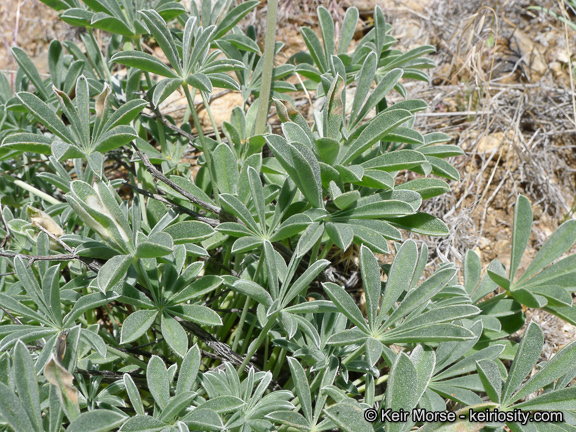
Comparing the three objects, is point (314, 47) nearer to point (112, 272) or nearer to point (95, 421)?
point (112, 272)

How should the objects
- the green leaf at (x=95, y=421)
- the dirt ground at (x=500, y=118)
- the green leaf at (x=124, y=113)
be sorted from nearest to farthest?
the green leaf at (x=95, y=421)
the green leaf at (x=124, y=113)
the dirt ground at (x=500, y=118)

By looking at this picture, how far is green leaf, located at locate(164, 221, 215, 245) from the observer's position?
1.20 metres

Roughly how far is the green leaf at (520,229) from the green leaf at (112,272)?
1.07 metres

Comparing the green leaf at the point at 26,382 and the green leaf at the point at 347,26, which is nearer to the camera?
the green leaf at the point at 26,382

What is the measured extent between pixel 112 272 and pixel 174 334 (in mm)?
260

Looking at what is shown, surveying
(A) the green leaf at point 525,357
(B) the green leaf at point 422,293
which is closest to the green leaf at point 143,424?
(B) the green leaf at point 422,293

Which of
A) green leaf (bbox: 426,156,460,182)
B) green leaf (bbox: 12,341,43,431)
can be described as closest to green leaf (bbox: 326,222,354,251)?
green leaf (bbox: 426,156,460,182)

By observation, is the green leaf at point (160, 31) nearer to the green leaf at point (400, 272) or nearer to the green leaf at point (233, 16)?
the green leaf at point (233, 16)

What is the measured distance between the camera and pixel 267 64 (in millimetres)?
1484

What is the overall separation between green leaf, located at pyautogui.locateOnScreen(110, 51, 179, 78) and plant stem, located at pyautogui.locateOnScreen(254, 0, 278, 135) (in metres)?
0.29

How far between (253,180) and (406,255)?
43cm

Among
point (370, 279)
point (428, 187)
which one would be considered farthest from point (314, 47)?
point (370, 279)

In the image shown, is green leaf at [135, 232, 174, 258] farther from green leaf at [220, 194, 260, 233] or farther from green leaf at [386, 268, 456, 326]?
green leaf at [386, 268, 456, 326]

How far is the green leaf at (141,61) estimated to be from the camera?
126 centimetres
